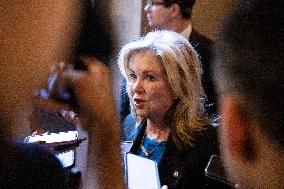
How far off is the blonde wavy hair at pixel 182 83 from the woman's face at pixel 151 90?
0.03m

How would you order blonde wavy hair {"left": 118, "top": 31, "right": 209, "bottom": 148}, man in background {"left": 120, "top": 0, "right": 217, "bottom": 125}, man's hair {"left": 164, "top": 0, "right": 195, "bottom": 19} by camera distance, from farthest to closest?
man's hair {"left": 164, "top": 0, "right": 195, "bottom": 19} → man in background {"left": 120, "top": 0, "right": 217, "bottom": 125} → blonde wavy hair {"left": 118, "top": 31, "right": 209, "bottom": 148}

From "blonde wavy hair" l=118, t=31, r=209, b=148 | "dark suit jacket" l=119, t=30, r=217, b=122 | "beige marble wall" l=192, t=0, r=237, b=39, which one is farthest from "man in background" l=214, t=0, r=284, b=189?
"beige marble wall" l=192, t=0, r=237, b=39

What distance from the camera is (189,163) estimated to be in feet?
6.06

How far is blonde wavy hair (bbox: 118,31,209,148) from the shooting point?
6.34 ft

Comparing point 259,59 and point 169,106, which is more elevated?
point 259,59

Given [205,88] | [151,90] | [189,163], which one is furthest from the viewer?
[205,88]

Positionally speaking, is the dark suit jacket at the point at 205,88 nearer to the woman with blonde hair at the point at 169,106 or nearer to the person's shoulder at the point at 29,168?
the woman with blonde hair at the point at 169,106

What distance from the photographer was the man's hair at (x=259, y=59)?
0.52m

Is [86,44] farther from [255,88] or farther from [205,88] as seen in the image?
[205,88]

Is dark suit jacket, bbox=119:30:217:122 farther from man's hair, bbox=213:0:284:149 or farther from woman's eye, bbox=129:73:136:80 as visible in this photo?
man's hair, bbox=213:0:284:149

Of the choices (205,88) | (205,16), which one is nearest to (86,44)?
(205,88)

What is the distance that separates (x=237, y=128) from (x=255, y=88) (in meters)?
0.07

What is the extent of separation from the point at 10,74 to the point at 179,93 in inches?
59.5

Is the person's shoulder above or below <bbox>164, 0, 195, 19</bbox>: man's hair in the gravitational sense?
above
